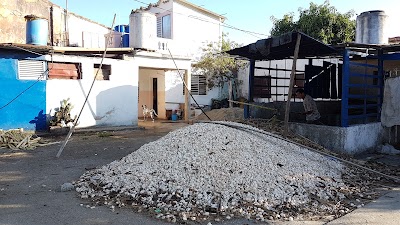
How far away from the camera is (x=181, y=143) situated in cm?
627

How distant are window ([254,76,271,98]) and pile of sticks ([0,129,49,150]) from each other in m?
6.71

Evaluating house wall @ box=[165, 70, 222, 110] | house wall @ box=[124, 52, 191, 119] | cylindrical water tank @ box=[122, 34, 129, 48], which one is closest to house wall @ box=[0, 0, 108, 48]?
cylindrical water tank @ box=[122, 34, 129, 48]

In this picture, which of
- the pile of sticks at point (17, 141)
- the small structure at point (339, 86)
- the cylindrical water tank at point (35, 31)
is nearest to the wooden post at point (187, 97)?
the small structure at point (339, 86)

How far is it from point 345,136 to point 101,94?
30.0ft

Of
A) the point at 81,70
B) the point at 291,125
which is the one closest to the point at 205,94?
the point at 81,70

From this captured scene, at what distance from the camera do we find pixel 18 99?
1105 cm

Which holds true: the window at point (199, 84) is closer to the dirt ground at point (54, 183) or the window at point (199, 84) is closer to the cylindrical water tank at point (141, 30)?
the cylindrical water tank at point (141, 30)

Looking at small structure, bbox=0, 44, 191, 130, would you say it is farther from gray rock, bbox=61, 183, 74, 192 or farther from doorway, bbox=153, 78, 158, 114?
gray rock, bbox=61, 183, 74, 192

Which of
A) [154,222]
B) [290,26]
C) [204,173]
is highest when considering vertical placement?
[290,26]

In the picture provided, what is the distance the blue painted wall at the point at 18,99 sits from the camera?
35.3ft

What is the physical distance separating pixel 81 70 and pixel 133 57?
243 cm

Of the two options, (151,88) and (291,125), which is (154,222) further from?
Result: (151,88)

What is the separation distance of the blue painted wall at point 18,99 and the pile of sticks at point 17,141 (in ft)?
3.91

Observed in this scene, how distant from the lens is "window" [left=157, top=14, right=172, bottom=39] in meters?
18.0
